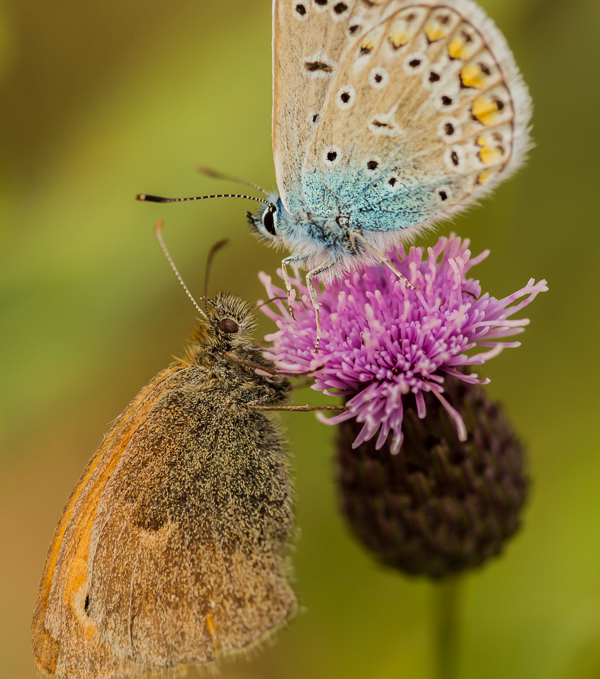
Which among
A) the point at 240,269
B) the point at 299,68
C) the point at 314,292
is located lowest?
the point at 314,292

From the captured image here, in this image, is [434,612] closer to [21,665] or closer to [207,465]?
[207,465]

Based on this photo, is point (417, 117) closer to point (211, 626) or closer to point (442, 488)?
point (442, 488)

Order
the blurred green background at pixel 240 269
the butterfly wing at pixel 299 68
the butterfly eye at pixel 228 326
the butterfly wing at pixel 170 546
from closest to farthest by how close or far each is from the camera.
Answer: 1. the butterfly wing at pixel 299 68
2. the butterfly wing at pixel 170 546
3. the butterfly eye at pixel 228 326
4. the blurred green background at pixel 240 269

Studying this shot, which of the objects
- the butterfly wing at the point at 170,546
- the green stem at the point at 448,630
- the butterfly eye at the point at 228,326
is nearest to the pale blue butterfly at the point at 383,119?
the butterfly eye at the point at 228,326

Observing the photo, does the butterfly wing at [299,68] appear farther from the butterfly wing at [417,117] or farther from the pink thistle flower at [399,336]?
the pink thistle flower at [399,336]

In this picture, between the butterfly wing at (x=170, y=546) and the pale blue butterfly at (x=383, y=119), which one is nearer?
the pale blue butterfly at (x=383, y=119)

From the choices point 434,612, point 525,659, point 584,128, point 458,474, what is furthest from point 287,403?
point 584,128

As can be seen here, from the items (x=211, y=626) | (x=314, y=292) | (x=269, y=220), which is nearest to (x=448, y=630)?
(x=211, y=626)

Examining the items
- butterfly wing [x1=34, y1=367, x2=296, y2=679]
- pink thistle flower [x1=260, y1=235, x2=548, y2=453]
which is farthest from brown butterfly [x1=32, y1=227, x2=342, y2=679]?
pink thistle flower [x1=260, y1=235, x2=548, y2=453]
